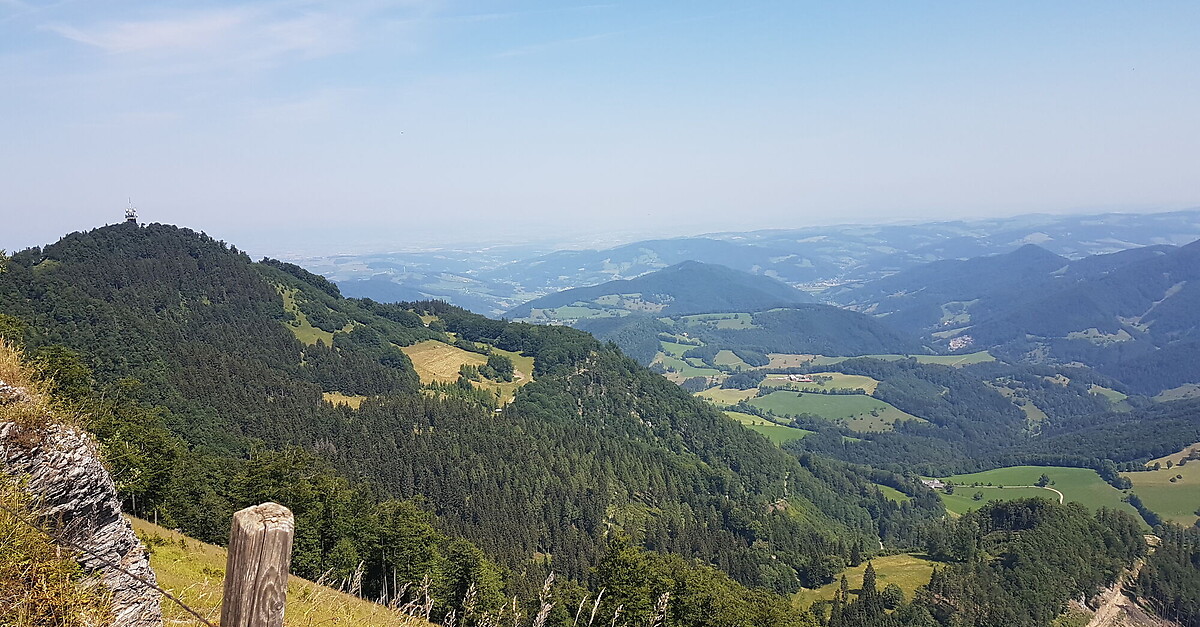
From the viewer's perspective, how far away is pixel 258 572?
11.6 feet

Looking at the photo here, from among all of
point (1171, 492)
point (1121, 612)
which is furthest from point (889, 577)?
point (1171, 492)

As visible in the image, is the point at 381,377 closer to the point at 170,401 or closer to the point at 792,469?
the point at 170,401

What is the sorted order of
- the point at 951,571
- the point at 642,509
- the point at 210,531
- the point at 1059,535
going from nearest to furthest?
the point at 210,531 < the point at 951,571 < the point at 1059,535 < the point at 642,509

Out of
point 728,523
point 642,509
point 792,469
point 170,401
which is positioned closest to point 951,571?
point 728,523

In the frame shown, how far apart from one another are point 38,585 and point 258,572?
4197 mm

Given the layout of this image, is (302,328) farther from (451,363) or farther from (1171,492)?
(1171,492)

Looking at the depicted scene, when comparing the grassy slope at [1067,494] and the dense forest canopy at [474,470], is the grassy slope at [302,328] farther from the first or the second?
the grassy slope at [1067,494]

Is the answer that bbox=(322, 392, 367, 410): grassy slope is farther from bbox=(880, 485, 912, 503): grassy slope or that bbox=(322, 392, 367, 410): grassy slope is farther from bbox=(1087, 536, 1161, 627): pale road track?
bbox=(880, 485, 912, 503): grassy slope

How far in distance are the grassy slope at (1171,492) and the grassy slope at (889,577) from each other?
380 ft

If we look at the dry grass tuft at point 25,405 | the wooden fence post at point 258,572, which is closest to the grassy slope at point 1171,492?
the wooden fence post at point 258,572

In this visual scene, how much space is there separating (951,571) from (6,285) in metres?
164

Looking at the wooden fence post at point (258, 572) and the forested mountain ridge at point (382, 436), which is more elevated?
the wooden fence post at point (258, 572)

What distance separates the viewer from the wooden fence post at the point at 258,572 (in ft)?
11.3

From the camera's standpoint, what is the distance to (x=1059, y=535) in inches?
4419
